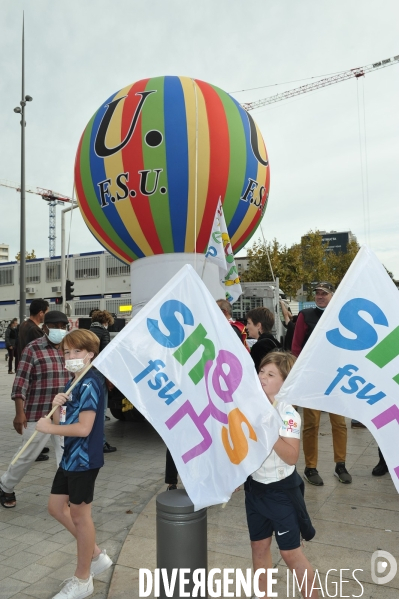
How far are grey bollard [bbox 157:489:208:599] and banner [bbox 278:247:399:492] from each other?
82 cm

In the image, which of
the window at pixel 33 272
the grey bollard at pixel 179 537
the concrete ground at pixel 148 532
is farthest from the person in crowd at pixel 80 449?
the window at pixel 33 272

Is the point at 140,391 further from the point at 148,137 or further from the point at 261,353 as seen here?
the point at 148,137

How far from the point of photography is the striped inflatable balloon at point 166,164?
8.12 metres

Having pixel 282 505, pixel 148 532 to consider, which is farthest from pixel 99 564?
pixel 282 505

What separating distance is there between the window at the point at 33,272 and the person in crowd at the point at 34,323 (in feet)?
144

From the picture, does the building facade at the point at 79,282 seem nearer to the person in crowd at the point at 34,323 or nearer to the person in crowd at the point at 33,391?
the person in crowd at the point at 34,323

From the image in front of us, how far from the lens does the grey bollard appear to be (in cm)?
284

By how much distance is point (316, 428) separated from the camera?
5453 mm

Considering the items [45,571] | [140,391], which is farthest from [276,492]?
[45,571]

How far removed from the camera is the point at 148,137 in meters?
8.11

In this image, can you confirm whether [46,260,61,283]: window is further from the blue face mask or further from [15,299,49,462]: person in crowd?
the blue face mask

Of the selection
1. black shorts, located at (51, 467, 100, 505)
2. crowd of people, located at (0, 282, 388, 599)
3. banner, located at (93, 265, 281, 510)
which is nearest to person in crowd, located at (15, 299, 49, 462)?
crowd of people, located at (0, 282, 388, 599)

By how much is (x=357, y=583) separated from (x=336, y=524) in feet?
3.08

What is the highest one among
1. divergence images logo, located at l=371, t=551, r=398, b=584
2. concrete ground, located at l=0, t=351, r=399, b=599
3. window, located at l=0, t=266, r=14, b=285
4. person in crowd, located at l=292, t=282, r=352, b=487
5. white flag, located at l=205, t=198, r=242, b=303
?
window, located at l=0, t=266, r=14, b=285
